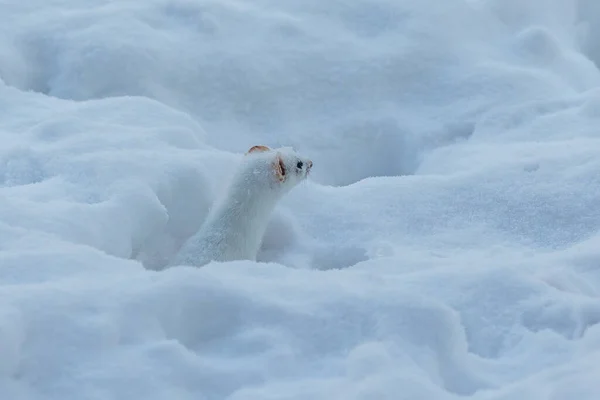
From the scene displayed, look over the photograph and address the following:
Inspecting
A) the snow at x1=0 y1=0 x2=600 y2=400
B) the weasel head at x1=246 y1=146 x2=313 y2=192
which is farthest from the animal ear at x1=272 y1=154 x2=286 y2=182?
the snow at x1=0 y1=0 x2=600 y2=400

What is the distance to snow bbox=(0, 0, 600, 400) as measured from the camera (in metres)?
1.71

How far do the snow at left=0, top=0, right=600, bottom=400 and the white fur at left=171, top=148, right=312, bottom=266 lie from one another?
0.17 meters

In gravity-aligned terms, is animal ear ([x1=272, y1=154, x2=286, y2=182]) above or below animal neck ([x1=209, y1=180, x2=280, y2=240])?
above

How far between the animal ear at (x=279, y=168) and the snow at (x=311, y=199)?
25 centimetres

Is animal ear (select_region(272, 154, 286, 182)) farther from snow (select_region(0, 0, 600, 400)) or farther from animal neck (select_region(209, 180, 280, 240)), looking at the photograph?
snow (select_region(0, 0, 600, 400))

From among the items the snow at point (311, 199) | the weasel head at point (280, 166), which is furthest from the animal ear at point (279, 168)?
the snow at point (311, 199)

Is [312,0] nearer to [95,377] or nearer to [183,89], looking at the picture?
[183,89]

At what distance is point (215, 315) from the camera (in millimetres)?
1863

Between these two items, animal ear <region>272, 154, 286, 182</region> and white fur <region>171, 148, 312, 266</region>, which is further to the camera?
animal ear <region>272, 154, 286, 182</region>

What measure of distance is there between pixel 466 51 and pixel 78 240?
2.78m

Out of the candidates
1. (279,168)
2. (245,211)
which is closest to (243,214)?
(245,211)

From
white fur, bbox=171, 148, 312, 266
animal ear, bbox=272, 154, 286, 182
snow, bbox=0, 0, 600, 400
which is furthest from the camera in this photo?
animal ear, bbox=272, 154, 286, 182

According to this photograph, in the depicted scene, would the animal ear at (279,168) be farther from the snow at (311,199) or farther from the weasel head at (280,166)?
the snow at (311,199)

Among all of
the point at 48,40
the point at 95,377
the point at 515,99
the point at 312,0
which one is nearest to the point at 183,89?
the point at 48,40
